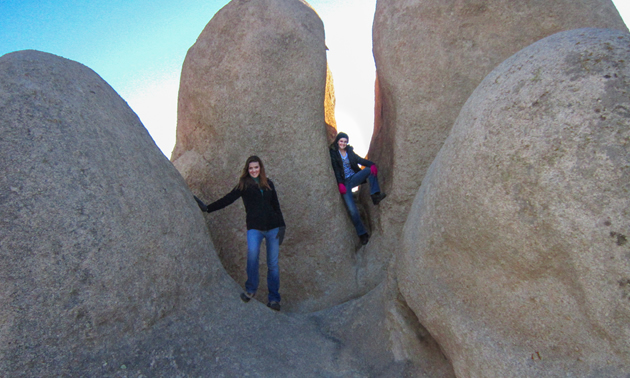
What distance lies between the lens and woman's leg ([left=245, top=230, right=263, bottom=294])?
4.39 meters

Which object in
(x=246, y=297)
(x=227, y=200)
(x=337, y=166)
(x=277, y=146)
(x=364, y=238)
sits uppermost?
(x=277, y=146)

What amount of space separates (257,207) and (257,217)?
0.32 feet

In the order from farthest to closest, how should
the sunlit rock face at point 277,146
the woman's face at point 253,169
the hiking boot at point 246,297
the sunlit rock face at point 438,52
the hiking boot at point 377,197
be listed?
1. the hiking boot at point 377,197
2. the sunlit rock face at point 277,146
3. the sunlit rock face at point 438,52
4. the woman's face at point 253,169
5. the hiking boot at point 246,297

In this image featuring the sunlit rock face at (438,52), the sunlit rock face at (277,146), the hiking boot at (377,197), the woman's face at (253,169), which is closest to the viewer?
the woman's face at (253,169)

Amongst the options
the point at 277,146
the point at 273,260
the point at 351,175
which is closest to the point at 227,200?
the point at 273,260

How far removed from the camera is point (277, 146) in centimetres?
543

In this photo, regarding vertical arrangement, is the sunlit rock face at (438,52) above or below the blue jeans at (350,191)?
above

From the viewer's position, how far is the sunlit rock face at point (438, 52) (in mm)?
5027

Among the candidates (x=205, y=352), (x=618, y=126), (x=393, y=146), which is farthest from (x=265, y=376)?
(x=393, y=146)

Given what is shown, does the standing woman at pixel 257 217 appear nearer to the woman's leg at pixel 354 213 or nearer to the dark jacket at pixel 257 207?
the dark jacket at pixel 257 207

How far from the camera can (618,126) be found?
2.51 m

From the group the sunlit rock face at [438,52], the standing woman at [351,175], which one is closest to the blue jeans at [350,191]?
the standing woman at [351,175]

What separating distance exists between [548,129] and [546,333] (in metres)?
1.22

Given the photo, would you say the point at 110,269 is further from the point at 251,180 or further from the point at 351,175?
the point at 351,175
